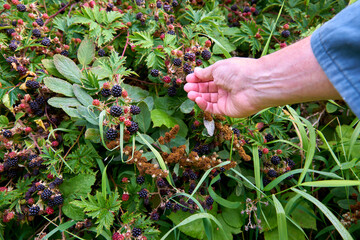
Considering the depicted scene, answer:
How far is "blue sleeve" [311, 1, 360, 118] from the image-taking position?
990mm

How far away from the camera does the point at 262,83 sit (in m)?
1.36

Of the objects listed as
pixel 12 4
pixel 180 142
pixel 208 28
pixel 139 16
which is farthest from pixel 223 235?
pixel 12 4

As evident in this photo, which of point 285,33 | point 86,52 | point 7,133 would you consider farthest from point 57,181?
point 285,33

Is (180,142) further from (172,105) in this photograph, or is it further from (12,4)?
(12,4)

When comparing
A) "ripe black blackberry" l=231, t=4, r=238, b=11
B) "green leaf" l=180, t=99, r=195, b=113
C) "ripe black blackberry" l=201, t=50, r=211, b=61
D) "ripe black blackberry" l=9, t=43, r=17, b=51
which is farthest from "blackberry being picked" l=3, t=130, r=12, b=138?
"ripe black blackberry" l=231, t=4, r=238, b=11

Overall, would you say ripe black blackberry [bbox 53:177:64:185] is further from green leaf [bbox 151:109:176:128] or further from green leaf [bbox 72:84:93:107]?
green leaf [bbox 151:109:176:128]

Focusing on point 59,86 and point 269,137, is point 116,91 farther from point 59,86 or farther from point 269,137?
point 269,137

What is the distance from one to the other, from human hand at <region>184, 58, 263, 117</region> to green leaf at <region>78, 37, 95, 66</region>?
0.68 metres

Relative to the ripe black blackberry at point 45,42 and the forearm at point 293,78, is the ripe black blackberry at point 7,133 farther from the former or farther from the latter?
the forearm at point 293,78

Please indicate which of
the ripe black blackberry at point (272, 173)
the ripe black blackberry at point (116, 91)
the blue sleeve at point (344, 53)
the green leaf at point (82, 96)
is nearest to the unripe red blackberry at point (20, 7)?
the green leaf at point (82, 96)

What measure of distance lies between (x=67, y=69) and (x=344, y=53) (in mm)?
1499

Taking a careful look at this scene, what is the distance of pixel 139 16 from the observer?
185cm

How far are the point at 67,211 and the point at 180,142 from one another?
753 mm

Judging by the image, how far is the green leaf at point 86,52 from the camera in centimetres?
177
